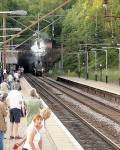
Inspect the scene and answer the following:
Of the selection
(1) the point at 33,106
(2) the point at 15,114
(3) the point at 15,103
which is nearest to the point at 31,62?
(2) the point at 15,114

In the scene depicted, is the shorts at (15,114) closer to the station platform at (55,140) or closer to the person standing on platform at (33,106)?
the station platform at (55,140)

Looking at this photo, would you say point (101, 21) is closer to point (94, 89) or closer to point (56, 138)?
point (94, 89)

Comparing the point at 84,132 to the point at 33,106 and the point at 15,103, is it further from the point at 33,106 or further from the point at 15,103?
the point at 33,106

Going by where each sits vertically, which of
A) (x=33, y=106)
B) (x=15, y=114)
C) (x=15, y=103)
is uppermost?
(x=33, y=106)

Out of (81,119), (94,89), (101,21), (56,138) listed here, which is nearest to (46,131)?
(56,138)

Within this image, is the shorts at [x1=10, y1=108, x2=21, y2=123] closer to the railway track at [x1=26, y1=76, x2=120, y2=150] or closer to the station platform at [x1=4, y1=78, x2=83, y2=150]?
the station platform at [x1=4, y1=78, x2=83, y2=150]

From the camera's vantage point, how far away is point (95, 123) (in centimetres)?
3055

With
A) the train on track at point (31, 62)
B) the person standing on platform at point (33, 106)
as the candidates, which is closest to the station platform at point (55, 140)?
the person standing on platform at point (33, 106)

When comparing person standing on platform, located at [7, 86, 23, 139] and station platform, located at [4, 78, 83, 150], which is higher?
person standing on platform, located at [7, 86, 23, 139]

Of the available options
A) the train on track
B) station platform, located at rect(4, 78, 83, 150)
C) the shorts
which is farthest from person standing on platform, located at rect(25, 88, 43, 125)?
the train on track

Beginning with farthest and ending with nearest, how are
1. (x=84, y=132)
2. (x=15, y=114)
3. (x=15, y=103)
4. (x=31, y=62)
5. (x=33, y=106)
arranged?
(x=31, y=62) → (x=84, y=132) → (x=15, y=114) → (x=15, y=103) → (x=33, y=106)

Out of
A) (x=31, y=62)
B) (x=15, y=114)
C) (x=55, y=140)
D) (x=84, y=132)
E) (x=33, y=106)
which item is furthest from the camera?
(x=31, y=62)

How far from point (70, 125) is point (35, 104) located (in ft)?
40.8

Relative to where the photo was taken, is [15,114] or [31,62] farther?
[31,62]
